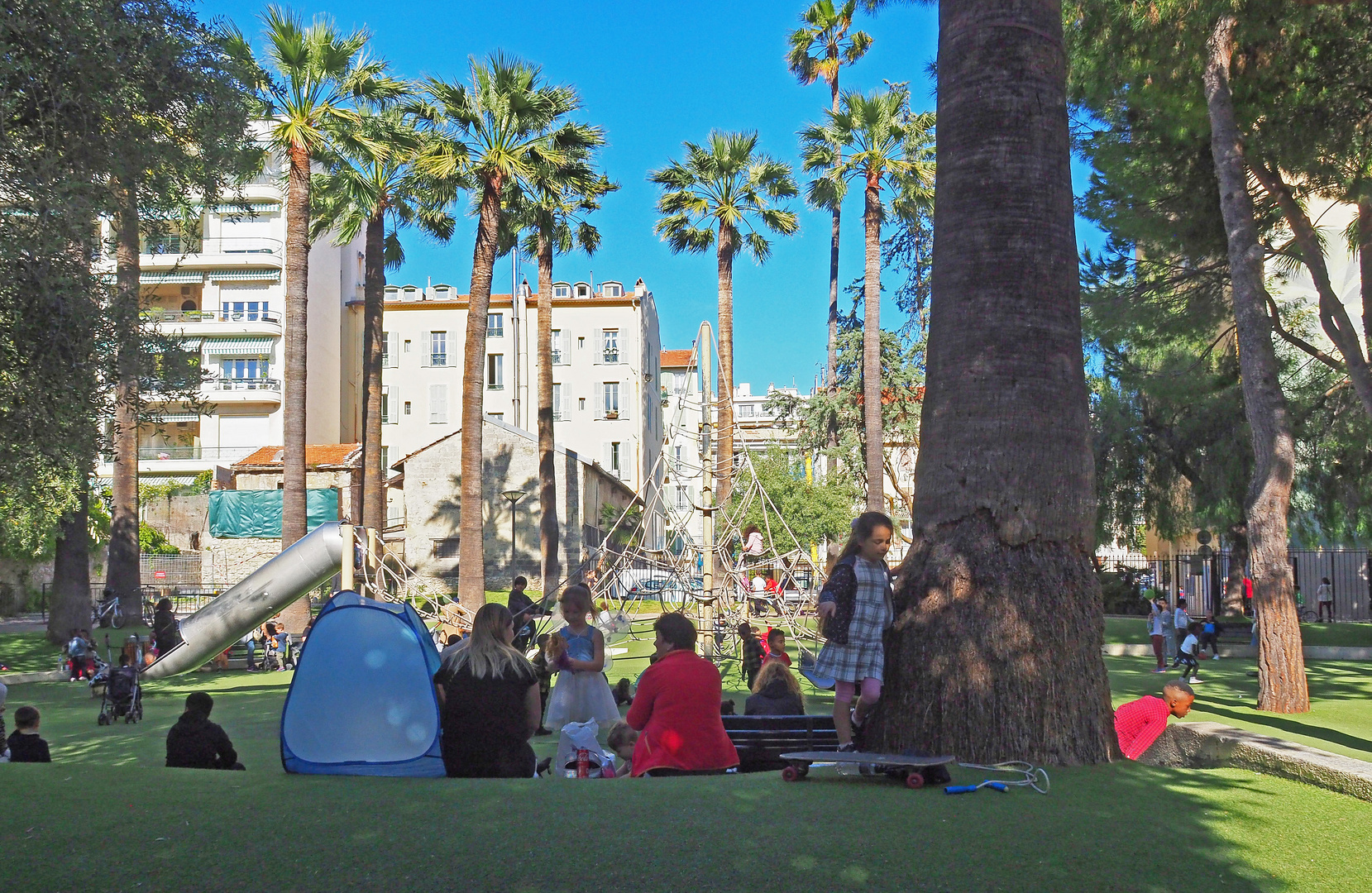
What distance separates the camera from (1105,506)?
2902 centimetres

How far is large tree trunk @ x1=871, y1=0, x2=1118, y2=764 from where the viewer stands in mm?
5285

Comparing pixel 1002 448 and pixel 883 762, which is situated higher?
pixel 1002 448

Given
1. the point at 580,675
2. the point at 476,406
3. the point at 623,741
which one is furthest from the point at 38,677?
the point at 623,741

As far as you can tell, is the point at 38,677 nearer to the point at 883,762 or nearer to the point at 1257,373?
the point at 883,762

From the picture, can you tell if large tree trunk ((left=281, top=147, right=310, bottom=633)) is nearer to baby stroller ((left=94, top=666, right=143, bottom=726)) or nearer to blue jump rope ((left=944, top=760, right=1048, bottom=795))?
baby stroller ((left=94, top=666, right=143, bottom=726))

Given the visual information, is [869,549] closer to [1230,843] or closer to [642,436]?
[1230,843]

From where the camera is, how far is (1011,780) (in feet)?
16.1

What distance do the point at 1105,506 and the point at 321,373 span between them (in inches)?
1690

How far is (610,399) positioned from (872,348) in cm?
3294

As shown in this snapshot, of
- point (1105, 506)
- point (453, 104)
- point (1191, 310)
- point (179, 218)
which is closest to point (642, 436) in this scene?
point (1105, 506)

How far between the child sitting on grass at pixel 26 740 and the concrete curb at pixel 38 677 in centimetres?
1110

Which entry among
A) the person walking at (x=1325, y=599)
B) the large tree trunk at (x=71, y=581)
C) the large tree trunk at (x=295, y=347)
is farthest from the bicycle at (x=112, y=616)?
the person walking at (x=1325, y=599)

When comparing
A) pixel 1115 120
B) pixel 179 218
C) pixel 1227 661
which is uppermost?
pixel 1115 120

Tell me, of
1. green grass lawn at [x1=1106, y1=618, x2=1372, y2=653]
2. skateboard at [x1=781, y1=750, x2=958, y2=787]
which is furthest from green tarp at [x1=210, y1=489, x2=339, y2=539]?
skateboard at [x1=781, y1=750, x2=958, y2=787]
